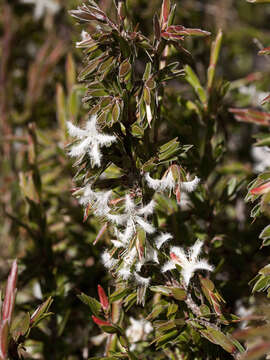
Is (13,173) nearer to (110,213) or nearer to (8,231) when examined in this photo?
(8,231)

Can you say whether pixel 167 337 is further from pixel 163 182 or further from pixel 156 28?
pixel 156 28

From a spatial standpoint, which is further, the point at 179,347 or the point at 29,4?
the point at 29,4

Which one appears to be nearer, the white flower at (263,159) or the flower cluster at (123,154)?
the flower cluster at (123,154)

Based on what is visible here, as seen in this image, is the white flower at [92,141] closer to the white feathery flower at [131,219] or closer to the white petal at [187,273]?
the white feathery flower at [131,219]

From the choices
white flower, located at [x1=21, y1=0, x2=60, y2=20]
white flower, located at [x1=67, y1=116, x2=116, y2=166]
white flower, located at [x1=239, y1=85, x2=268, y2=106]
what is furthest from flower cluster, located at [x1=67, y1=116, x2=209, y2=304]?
white flower, located at [x1=21, y1=0, x2=60, y2=20]

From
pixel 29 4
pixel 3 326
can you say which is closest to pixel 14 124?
pixel 29 4

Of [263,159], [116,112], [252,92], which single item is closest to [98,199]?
[116,112]

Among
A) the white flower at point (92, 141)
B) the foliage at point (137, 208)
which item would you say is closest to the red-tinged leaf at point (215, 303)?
the foliage at point (137, 208)
